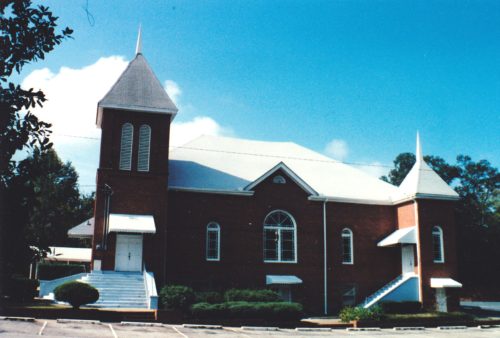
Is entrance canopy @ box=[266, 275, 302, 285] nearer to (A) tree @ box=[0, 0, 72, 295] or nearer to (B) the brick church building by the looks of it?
(B) the brick church building

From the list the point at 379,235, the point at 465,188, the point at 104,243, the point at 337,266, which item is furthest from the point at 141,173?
the point at 465,188

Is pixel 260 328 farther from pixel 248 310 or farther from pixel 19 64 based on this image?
pixel 19 64

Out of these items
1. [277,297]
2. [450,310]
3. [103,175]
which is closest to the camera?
[277,297]

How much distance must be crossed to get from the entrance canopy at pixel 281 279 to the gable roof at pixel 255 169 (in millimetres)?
5183

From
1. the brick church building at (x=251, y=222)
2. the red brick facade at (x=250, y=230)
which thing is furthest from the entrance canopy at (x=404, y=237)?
the red brick facade at (x=250, y=230)

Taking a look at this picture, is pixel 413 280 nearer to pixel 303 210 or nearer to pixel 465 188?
pixel 303 210

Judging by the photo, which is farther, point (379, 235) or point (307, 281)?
point (379, 235)

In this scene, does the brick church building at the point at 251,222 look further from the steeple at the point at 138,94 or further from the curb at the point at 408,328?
the curb at the point at 408,328

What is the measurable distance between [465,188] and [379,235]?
4065 centimetres

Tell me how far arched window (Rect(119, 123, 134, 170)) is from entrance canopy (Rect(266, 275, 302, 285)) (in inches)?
392

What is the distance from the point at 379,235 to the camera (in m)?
33.0

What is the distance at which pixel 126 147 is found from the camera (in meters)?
28.6

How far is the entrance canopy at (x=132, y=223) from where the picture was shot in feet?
85.2

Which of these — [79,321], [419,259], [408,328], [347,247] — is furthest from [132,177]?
[419,259]
